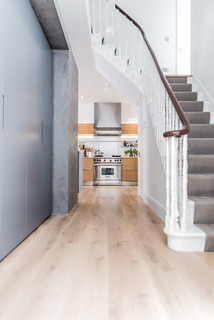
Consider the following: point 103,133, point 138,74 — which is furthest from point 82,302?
point 103,133

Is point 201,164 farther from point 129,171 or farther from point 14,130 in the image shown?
point 129,171

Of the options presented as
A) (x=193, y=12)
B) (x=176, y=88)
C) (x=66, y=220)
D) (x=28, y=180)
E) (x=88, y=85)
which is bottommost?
(x=66, y=220)

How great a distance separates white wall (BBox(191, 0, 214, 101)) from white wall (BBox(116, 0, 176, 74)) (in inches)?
59.7

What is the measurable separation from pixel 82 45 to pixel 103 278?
3058mm

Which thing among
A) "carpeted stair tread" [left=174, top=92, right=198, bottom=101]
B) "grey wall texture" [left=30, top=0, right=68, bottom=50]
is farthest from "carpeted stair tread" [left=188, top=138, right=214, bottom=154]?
"grey wall texture" [left=30, top=0, right=68, bottom=50]

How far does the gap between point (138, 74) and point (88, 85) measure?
1.70 metres

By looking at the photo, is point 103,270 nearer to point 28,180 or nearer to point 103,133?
point 28,180

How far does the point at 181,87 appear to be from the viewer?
3830 millimetres

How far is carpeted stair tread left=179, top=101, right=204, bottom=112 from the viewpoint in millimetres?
3277

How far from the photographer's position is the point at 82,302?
101 centimetres

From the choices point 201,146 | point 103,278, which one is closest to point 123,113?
point 201,146

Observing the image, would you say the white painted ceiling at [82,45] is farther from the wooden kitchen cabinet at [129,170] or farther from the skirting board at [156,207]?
the skirting board at [156,207]

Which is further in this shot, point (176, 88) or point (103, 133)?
point (103, 133)

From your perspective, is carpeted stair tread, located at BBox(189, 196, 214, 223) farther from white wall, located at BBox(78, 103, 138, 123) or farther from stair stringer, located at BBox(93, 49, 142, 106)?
white wall, located at BBox(78, 103, 138, 123)
